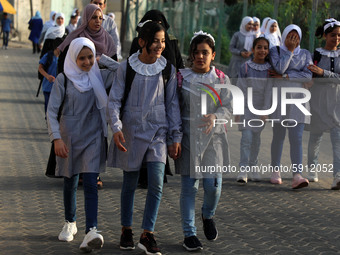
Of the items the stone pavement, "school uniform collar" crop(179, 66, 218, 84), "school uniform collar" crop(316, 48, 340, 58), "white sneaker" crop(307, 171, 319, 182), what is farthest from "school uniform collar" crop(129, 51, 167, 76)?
"white sneaker" crop(307, 171, 319, 182)

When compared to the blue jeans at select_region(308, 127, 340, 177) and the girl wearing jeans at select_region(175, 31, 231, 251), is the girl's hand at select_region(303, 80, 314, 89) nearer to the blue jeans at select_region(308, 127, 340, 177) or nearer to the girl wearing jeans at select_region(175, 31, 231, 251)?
the blue jeans at select_region(308, 127, 340, 177)

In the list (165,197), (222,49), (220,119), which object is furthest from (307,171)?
(222,49)

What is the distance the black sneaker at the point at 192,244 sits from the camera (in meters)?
6.30

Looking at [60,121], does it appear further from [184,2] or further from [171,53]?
[184,2]

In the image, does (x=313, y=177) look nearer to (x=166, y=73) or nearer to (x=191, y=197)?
(x=191, y=197)

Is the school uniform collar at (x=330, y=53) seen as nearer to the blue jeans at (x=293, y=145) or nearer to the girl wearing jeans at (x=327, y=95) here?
the girl wearing jeans at (x=327, y=95)

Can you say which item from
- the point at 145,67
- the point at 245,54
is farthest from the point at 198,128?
the point at 245,54

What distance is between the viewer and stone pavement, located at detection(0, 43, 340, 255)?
652 cm

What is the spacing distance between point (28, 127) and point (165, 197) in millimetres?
5525

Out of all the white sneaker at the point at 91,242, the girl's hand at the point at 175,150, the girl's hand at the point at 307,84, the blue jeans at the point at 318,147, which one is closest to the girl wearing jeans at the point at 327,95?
the blue jeans at the point at 318,147

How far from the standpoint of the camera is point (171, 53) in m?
8.38

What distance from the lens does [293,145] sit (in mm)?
9469

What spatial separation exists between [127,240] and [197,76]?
4.54ft

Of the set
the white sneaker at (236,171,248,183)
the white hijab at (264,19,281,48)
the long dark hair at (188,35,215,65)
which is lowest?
the white sneaker at (236,171,248,183)
